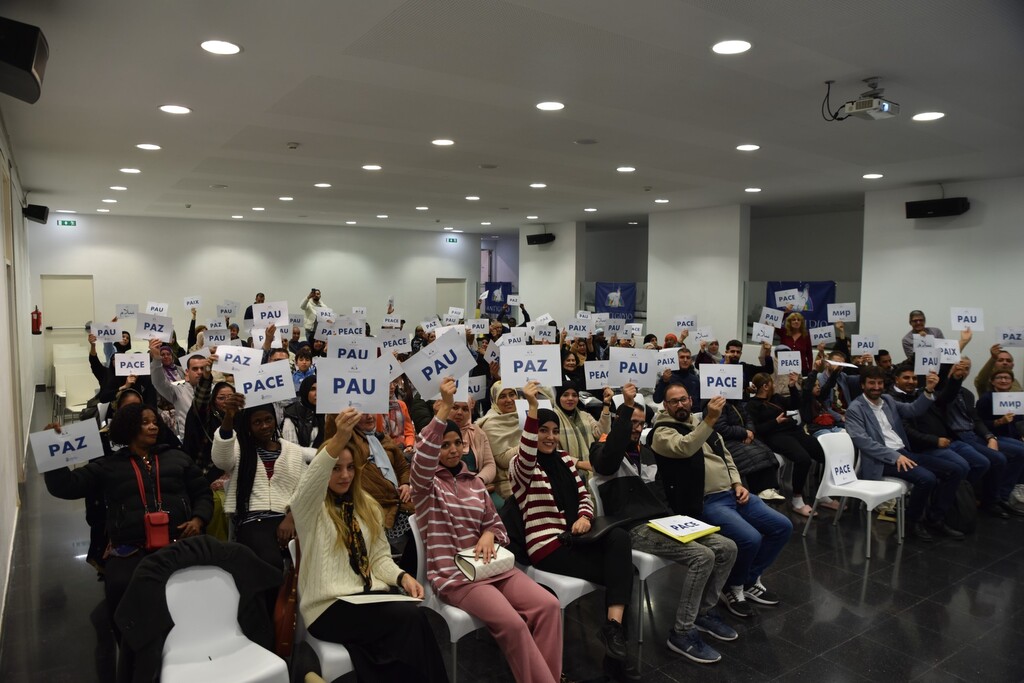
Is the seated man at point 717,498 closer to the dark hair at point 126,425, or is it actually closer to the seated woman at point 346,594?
the seated woman at point 346,594

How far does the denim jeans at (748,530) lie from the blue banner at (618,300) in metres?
10.2

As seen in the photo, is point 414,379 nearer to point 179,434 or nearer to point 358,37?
point 358,37

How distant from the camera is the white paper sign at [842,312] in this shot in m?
9.41

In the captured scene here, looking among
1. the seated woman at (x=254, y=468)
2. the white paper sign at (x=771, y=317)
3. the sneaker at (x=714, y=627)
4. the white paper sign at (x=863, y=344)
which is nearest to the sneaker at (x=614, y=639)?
the sneaker at (x=714, y=627)

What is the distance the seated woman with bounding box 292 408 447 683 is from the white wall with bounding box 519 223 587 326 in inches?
507

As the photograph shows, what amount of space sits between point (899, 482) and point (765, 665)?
8.65 ft

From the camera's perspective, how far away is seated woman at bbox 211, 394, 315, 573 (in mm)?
3904

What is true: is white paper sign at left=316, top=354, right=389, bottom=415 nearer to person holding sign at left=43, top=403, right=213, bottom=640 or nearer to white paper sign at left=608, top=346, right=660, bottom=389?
person holding sign at left=43, top=403, right=213, bottom=640

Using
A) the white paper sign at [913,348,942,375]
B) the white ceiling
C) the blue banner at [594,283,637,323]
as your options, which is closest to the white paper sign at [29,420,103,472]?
the white ceiling

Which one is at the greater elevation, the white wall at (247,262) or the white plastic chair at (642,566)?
the white wall at (247,262)

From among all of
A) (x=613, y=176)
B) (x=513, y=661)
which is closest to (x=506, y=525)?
(x=513, y=661)

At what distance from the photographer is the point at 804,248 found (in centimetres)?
1564

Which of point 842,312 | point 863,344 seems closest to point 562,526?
point 863,344

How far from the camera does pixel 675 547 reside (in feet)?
13.2
